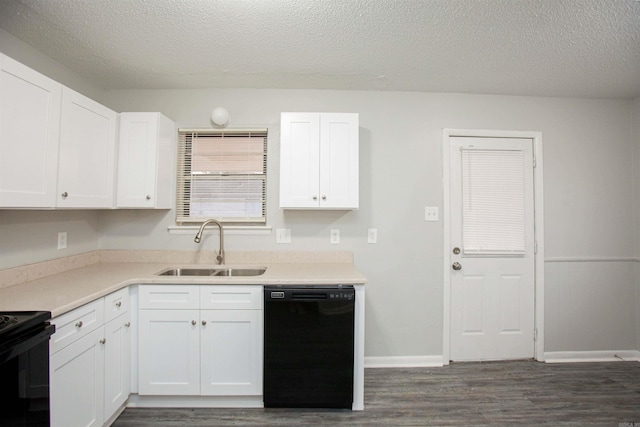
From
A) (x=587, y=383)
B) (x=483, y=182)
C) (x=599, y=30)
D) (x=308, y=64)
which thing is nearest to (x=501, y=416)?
(x=587, y=383)

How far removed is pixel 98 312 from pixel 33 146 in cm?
96

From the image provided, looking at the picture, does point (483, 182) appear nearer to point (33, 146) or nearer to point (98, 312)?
point (98, 312)

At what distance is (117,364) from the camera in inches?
66.6

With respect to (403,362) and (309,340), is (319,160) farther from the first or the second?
(403,362)

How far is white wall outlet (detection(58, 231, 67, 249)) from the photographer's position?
200 centimetres

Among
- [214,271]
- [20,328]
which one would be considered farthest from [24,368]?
[214,271]

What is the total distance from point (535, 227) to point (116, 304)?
340 cm

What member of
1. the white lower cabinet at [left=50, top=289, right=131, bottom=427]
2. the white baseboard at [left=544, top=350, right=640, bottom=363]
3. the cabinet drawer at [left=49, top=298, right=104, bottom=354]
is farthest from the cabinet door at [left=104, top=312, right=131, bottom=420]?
the white baseboard at [left=544, top=350, right=640, bottom=363]

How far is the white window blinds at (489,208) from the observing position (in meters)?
2.50

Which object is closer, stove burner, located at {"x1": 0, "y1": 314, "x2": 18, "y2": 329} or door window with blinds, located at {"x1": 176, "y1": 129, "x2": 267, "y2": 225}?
stove burner, located at {"x1": 0, "y1": 314, "x2": 18, "y2": 329}

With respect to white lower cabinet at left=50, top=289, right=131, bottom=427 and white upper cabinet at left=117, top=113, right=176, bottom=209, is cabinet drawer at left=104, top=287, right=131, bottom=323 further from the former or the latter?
white upper cabinet at left=117, top=113, right=176, bottom=209

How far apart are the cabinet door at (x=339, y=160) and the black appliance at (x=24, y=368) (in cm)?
168

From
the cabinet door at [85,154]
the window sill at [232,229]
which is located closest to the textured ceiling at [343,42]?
the cabinet door at [85,154]

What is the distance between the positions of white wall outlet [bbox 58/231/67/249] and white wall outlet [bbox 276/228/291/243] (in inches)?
62.7
